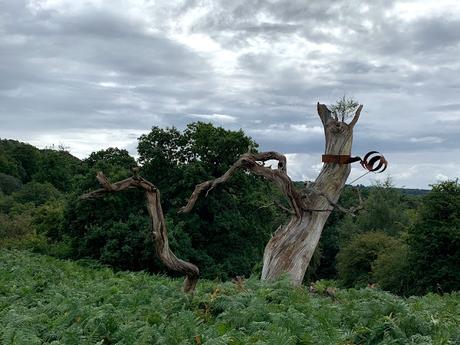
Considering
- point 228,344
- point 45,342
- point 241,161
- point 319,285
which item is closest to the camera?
point 228,344

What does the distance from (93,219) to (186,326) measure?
1276 inches

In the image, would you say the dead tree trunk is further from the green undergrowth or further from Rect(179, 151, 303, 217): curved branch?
the green undergrowth

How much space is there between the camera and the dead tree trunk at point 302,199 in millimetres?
13250

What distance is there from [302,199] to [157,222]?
16.7 ft

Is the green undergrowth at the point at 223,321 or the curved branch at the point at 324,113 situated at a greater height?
the curved branch at the point at 324,113

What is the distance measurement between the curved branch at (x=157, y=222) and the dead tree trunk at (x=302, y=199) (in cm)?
387

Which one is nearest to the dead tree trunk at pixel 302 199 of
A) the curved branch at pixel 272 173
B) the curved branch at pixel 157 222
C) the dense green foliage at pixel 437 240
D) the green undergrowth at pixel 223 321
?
the curved branch at pixel 272 173

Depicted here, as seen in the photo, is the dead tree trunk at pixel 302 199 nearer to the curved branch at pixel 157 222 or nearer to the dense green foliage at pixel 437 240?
the curved branch at pixel 157 222

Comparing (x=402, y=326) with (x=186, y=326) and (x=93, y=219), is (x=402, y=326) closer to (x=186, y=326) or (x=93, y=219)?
(x=186, y=326)

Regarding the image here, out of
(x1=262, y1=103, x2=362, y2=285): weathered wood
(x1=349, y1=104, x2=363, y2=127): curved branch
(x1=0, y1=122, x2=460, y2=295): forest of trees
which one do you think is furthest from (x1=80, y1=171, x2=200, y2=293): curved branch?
(x1=0, y1=122, x2=460, y2=295): forest of trees

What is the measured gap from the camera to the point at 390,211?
6212 cm

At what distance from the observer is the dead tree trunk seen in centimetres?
1325

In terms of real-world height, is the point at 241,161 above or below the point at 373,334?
above

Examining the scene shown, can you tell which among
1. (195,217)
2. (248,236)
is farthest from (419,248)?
(195,217)
